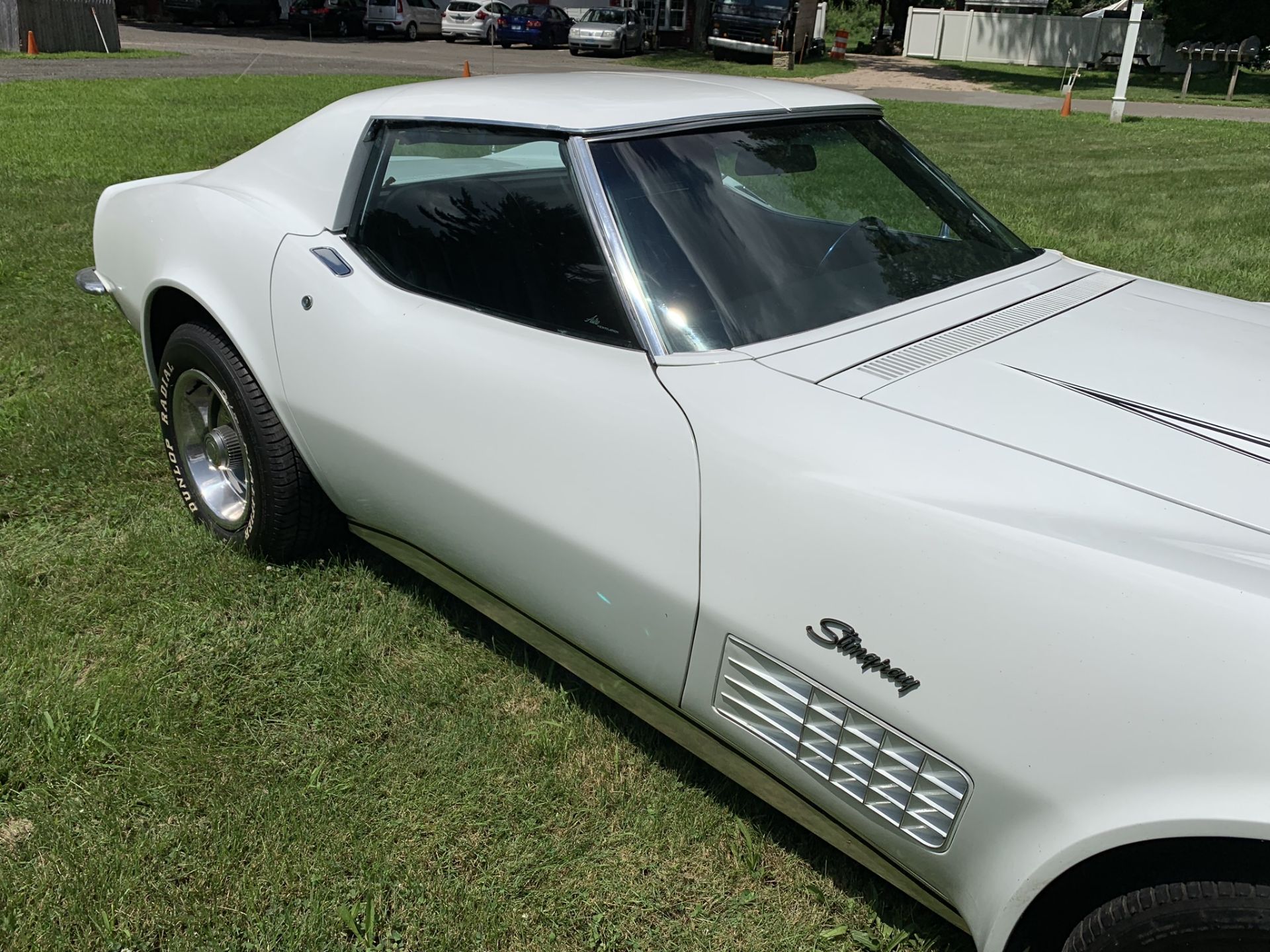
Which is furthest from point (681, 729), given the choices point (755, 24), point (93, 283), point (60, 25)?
point (755, 24)

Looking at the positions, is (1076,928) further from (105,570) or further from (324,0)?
(324,0)

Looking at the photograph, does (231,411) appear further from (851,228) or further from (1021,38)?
(1021,38)

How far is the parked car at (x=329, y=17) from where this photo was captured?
96.4 ft

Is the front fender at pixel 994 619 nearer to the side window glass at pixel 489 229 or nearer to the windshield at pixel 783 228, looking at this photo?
the windshield at pixel 783 228

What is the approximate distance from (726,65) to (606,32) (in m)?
4.33

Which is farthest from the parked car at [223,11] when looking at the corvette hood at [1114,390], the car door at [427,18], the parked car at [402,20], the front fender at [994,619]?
the front fender at [994,619]

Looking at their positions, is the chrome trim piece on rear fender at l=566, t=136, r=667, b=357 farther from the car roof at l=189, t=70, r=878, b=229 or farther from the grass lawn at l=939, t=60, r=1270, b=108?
the grass lawn at l=939, t=60, r=1270, b=108

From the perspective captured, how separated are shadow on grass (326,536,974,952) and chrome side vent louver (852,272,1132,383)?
1020 mm

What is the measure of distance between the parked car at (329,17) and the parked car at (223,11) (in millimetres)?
2537

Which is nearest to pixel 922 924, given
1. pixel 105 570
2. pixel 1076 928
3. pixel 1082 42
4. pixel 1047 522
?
pixel 1076 928

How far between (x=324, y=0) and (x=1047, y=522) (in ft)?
108

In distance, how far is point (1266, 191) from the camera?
9359 millimetres

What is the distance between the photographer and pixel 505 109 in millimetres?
2365

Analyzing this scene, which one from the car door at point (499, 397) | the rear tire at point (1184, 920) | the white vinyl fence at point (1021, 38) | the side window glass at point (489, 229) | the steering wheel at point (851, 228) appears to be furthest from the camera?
the white vinyl fence at point (1021, 38)
